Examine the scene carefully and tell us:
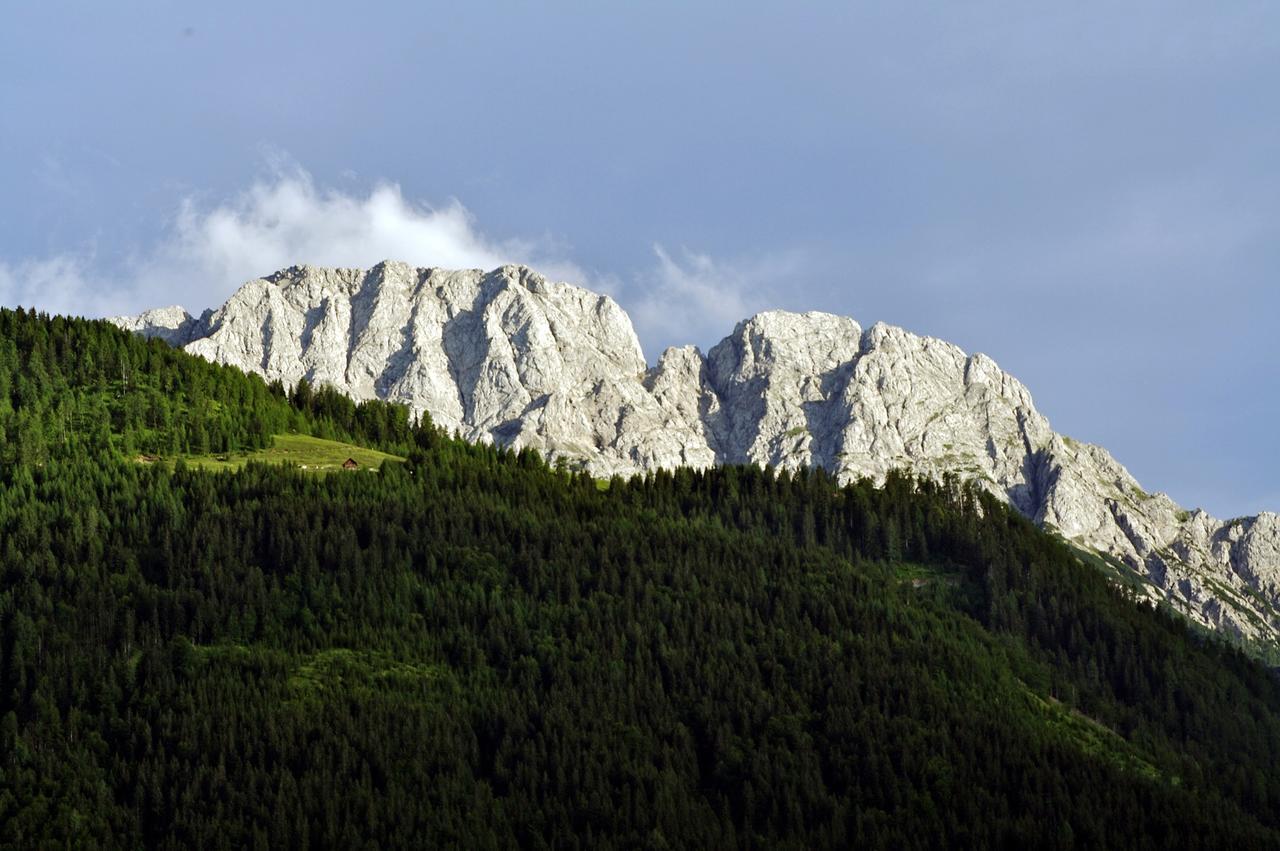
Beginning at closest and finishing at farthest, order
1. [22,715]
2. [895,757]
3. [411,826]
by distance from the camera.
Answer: [411,826], [22,715], [895,757]

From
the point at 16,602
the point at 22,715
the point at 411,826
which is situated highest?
the point at 16,602

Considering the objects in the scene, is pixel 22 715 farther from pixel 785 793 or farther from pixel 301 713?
pixel 785 793

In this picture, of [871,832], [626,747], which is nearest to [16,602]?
[626,747]

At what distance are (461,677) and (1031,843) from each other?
8626 cm

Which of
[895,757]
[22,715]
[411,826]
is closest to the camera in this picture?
[411,826]

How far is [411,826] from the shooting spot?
161m

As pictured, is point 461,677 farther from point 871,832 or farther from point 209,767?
point 871,832

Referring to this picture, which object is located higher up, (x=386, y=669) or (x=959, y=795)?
(x=386, y=669)

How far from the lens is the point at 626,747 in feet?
597

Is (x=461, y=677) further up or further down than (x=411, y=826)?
further up

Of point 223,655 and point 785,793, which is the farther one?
point 223,655

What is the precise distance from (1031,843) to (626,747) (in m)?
56.1

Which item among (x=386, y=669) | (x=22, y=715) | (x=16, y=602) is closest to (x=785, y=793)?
(x=386, y=669)

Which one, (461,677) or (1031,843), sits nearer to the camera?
(1031,843)
